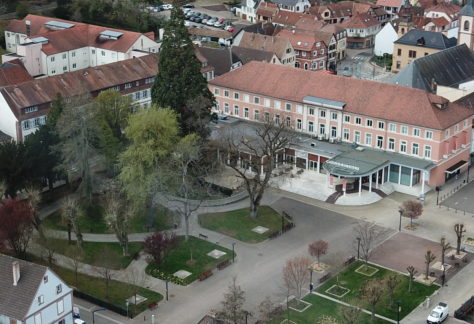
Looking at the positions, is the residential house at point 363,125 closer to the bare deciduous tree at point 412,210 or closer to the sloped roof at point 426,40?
the bare deciduous tree at point 412,210

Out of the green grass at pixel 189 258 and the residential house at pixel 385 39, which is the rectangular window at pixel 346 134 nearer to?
the green grass at pixel 189 258

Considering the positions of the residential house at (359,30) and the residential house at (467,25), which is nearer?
the residential house at (467,25)

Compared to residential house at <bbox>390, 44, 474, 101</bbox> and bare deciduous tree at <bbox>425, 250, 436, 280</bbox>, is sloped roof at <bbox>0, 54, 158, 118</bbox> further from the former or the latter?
bare deciduous tree at <bbox>425, 250, 436, 280</bbox>

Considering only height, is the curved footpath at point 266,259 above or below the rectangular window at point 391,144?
below

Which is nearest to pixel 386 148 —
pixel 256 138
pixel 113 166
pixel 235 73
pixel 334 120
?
pixel 334 120

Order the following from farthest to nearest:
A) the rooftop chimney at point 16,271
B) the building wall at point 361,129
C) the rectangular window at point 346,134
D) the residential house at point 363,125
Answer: the rectangular window at point 346,134
the building wall at point 361,129
the residential house at point 363,125
the rooftop chimney at point 16,271

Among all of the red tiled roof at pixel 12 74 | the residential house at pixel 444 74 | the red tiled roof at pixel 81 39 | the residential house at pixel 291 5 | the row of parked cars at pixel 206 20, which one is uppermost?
the red tiled roof at pixel 81 39

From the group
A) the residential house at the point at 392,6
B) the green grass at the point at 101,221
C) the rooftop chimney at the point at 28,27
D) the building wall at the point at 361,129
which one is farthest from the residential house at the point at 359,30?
the green grass at the point at 101,221

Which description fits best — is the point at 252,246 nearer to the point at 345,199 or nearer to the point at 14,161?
the point at 345,199

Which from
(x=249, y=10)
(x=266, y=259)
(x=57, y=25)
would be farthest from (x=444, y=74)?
(x=249, y=10)

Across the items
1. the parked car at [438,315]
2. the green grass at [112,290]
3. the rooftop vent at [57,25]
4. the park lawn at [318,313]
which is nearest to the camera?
the parked car at [438,315]
